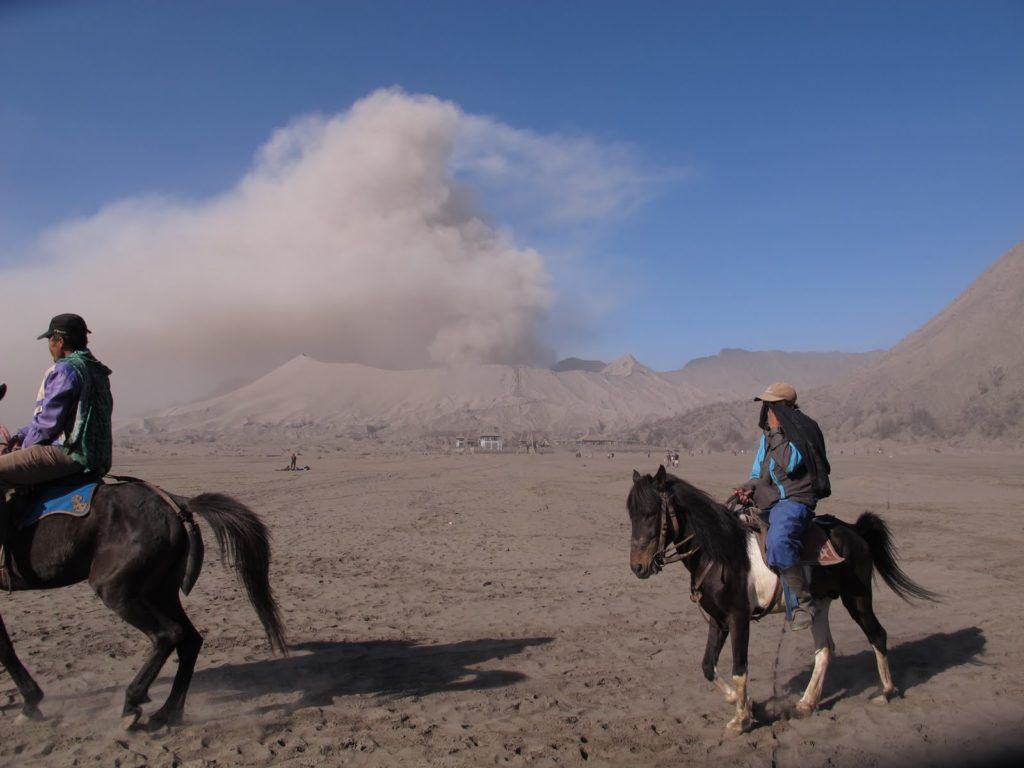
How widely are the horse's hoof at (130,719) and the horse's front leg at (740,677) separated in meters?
4.40

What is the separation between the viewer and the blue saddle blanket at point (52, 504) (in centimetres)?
539

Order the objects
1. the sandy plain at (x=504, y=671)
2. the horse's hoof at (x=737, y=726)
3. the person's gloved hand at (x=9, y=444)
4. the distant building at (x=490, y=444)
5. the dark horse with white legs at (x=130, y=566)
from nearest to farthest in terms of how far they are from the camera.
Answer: the sandy plain at (x=504, y=671) → the dark horse with white legs at (x=130, y=566) → the horse's hoof at (x=737, y=726) → the person's gloved hand at (x=9, y=444) → the distant building at (x=490, y=444)

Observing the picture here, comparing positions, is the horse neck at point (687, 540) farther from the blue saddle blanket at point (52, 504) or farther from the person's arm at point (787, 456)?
the blue saddle blanket at point (52, 504)

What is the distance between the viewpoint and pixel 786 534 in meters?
5.68

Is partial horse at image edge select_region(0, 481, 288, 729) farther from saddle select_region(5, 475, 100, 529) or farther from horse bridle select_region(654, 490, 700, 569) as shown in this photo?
horse bridle select_region(654, 490, 700, 569)

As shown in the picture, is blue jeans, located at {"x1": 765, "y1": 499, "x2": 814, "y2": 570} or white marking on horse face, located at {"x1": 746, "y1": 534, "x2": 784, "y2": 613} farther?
white marking on horse face, located at {"x1": 746, "y1": 534, "x2": 784, "y2": 613}

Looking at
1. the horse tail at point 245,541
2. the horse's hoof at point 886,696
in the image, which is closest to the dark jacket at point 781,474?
the horse's hoof at point 886,696

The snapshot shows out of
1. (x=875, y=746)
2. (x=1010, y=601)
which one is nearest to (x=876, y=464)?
(x=1010, y=601)

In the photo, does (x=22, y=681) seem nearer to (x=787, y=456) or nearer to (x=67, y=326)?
(x=67, y=326)

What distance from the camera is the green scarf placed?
18.0 feet

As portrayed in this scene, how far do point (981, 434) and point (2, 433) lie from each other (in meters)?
56.8

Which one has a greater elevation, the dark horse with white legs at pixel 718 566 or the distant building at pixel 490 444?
the dark horse with white legs at pixel 718 566

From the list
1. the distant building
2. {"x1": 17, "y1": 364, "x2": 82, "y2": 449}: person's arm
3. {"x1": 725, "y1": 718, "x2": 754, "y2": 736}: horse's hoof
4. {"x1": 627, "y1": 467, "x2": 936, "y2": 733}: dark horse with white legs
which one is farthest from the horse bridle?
the distant building

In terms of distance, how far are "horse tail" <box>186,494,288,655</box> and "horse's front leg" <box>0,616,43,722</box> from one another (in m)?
1.57
